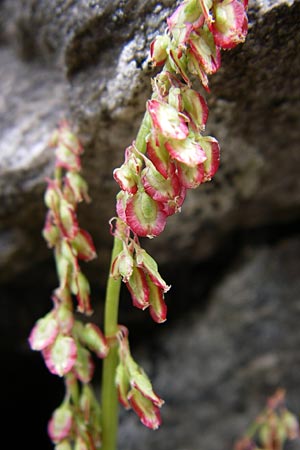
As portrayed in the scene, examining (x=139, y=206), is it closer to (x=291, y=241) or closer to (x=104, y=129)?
(x=104, y=129)

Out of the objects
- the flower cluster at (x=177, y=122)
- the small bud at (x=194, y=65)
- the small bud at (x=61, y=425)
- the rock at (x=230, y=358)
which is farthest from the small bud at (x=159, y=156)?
the rock at (x=230, y=358)

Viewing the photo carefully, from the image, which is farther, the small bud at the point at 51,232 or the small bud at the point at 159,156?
the small bud at the point at 51,232

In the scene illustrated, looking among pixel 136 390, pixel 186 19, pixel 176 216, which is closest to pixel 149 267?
pixel 136 390

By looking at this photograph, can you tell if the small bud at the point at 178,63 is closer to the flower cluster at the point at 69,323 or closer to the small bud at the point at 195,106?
the small bud at the point at 195,106

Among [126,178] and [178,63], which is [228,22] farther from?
[126,178]

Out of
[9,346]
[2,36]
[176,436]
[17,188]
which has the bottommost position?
[176,436]

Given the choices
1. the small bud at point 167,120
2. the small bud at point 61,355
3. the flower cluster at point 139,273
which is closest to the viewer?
the small bud at point 167,120

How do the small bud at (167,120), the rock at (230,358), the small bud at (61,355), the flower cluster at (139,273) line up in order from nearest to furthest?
the small bud at (167,120) → the flower cluster at (139,273) → the small bud at (61,355) → the rock at (230,358)

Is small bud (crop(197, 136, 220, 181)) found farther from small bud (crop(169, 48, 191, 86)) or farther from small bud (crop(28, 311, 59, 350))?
A: small bud (crop(28, 311, 59, 350))

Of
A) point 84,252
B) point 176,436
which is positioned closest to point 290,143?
point 84,252
